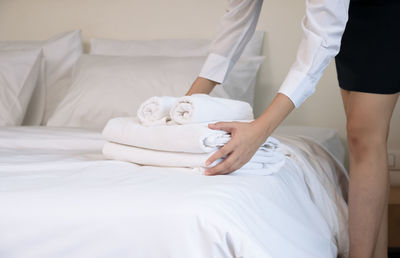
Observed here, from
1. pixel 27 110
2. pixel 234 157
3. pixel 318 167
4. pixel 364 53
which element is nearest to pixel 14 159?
pixel 234 157

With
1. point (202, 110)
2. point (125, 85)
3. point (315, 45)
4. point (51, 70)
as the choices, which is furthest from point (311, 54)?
point (51, 70)

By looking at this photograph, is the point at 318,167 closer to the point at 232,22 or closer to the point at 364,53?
the point at 364,53

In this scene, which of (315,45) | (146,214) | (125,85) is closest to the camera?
(146,214)

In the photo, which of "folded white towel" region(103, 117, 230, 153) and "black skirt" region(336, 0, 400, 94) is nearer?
"folded white towel" region(103, 117, 230, 153)

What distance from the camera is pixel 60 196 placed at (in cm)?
98

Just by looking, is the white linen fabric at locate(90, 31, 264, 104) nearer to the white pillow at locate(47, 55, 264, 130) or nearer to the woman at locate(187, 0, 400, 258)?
the white pillow at locate(47, 55, 264, 130)

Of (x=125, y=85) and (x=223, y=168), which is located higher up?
(x=223, y=168)

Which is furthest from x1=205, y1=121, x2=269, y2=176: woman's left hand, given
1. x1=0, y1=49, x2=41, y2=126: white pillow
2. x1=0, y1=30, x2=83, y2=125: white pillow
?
x1=0, y1=30, x2=83, y2=125: white pillow

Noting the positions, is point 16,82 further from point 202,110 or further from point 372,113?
point 372,113

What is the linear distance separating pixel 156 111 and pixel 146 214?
18.5 inches

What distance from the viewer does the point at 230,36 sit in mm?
1671

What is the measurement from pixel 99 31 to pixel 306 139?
1.51 m

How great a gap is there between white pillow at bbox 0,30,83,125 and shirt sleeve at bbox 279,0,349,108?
177cm

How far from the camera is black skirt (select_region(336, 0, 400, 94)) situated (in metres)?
1.48
